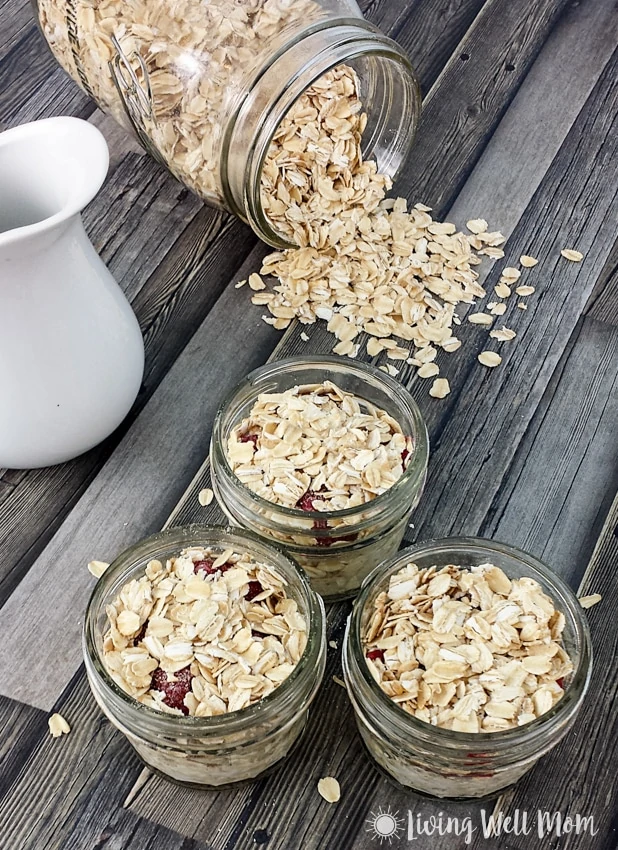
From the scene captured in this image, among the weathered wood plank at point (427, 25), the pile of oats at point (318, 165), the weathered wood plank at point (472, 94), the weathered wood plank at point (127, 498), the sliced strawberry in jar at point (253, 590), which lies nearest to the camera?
the sliced strawberry in jar at point (253, 590)

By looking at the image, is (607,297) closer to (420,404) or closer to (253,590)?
(420,404)

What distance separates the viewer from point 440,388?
110cm

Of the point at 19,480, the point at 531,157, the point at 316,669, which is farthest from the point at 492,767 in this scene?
the point at 531,157

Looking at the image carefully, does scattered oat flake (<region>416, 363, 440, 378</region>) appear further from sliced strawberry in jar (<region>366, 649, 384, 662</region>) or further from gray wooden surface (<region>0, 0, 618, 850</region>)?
sliced strawberry in jar (<region>366, 649, 384, 662</region>)

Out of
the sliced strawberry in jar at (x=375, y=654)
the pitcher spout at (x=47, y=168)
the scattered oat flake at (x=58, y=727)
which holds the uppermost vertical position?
the pitcher spout at (x=47, y=168)

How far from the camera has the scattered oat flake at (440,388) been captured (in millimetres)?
1097

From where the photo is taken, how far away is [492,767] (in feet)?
2.46

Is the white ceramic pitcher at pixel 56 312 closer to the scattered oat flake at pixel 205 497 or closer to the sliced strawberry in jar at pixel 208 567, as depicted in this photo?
the scattered oat flake at pixel 205 497

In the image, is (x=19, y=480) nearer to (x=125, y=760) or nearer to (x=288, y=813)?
(x=125, y=760)

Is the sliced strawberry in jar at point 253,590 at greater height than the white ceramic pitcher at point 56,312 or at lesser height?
lesser

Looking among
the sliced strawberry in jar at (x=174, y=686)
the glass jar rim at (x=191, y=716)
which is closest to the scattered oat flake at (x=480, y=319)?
the glass jar rim at (x=191, y=716)

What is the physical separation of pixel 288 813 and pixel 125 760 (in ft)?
0.49

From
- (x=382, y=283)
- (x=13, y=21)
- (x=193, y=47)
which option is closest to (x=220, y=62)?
(x=193, y=47)

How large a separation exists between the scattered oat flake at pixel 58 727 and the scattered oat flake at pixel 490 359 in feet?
1.91
